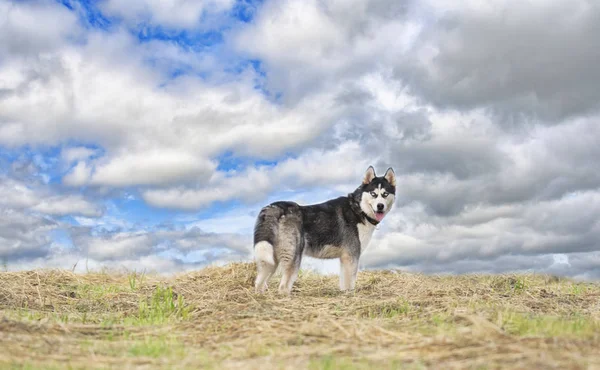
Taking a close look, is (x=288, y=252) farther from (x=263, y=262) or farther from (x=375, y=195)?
(x=375, y=195)

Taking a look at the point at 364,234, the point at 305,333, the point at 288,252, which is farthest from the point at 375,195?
the point at 305,333

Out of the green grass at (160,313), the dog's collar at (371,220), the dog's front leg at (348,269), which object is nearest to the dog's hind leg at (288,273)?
the dog's front leg at (348,269)

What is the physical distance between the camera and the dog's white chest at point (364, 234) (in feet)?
36.4

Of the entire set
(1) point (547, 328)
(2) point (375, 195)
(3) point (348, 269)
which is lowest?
(1) point (547, 328)

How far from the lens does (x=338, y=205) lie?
36.7 feet

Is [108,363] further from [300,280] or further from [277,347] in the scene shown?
[300,280]

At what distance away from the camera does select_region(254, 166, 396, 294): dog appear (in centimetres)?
964

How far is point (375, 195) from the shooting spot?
36.7 feet

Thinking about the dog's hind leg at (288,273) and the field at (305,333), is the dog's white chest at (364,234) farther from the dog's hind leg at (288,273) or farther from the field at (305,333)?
the dog's hind leg at (288,273)

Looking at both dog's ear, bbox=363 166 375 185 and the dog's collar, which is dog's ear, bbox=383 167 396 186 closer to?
dog's ear, bbox=363 166 375 185

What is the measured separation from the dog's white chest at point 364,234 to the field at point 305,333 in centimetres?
135

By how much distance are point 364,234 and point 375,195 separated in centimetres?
75

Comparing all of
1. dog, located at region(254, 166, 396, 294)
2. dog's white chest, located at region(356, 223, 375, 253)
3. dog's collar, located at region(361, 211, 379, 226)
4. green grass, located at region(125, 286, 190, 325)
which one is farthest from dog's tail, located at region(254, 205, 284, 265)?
dog's collar, located at region(361, 211, 379, 226)

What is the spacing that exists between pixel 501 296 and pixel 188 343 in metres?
5.77
